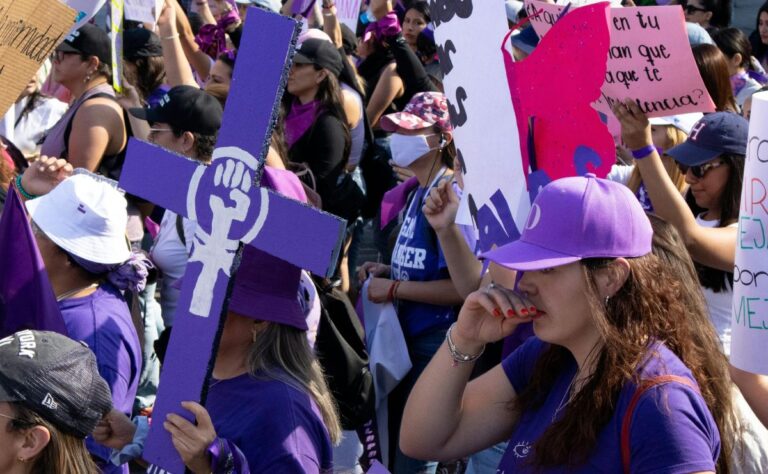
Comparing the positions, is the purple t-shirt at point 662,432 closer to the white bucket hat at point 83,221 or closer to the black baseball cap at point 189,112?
the white bucket hat at point 83,221

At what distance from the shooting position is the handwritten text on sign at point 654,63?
311cm

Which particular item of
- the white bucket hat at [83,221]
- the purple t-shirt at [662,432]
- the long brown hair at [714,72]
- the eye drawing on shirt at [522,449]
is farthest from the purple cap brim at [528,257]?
the long brown hair at [714,72]

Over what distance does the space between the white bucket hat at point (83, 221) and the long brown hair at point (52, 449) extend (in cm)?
101

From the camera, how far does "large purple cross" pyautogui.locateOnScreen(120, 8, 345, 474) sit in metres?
2.45

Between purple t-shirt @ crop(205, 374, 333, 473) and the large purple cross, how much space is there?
0.17 meters

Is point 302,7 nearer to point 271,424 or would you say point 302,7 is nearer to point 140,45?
point 140,45

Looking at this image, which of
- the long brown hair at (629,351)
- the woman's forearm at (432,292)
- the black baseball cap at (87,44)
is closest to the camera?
the long brown hair at (629,351)

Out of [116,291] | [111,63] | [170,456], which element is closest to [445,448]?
[170,456]

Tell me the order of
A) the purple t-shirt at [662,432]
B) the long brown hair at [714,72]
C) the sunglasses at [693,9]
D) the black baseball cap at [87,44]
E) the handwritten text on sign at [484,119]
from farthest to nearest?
the sunglasses at [693,9]
the black baseball cap at [87,44]
the long brown hair at [714,72]
the handwritten text on sign at [484,119]
the purple t-shirt at [662,432]

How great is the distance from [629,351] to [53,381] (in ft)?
3.90

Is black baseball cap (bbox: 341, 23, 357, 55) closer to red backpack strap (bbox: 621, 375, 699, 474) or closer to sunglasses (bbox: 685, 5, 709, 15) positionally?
sunglasses (bbox: 685, 5, 709, 15)

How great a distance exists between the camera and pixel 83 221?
3.35 metres

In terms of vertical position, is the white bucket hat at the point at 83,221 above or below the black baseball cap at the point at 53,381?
above

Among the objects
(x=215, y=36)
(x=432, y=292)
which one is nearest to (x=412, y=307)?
(x=432, y=292)
